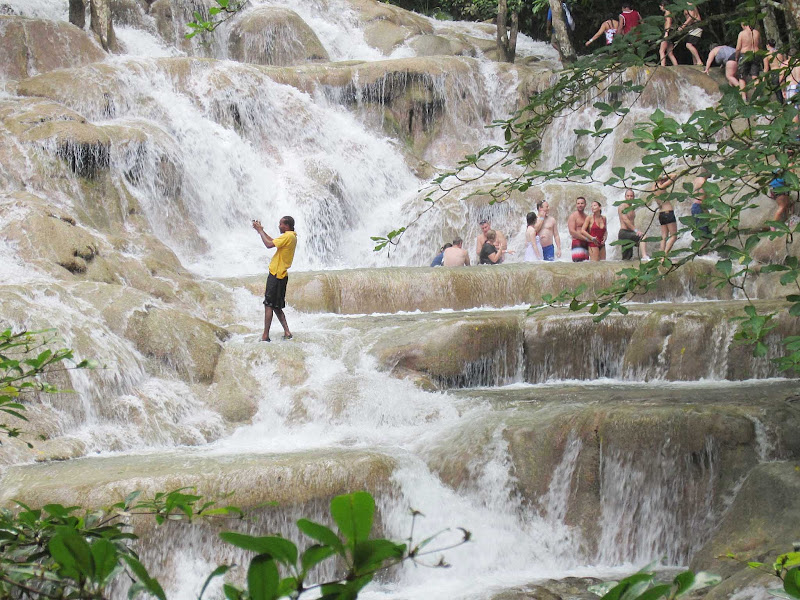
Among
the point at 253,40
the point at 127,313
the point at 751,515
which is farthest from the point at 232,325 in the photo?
the point at 253,40

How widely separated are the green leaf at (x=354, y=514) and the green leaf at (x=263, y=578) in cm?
8

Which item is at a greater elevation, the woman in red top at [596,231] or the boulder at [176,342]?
the woman in red top at [596,231]

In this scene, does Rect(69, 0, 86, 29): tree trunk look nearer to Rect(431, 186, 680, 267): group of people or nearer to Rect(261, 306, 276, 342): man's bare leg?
Rect(431, 186, 680, 267): group of people

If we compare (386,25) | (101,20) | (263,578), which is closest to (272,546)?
(263,578)

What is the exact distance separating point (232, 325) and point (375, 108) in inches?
381

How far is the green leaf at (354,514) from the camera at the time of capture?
2.71ft

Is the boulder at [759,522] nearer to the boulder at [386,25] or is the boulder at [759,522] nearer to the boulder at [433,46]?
the boulder at [433,46]

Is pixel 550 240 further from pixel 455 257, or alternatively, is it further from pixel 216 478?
pixel 216 478

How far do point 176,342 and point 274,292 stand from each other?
118 centimetres

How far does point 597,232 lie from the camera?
42.7 ft

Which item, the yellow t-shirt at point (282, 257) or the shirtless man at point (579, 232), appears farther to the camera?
the shirtless man at point (579, 232)

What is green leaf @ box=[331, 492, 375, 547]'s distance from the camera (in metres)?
0.83

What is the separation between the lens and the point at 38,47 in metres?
16.3

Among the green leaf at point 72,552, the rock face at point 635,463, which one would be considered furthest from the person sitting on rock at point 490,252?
the green leaf at point 72,552
